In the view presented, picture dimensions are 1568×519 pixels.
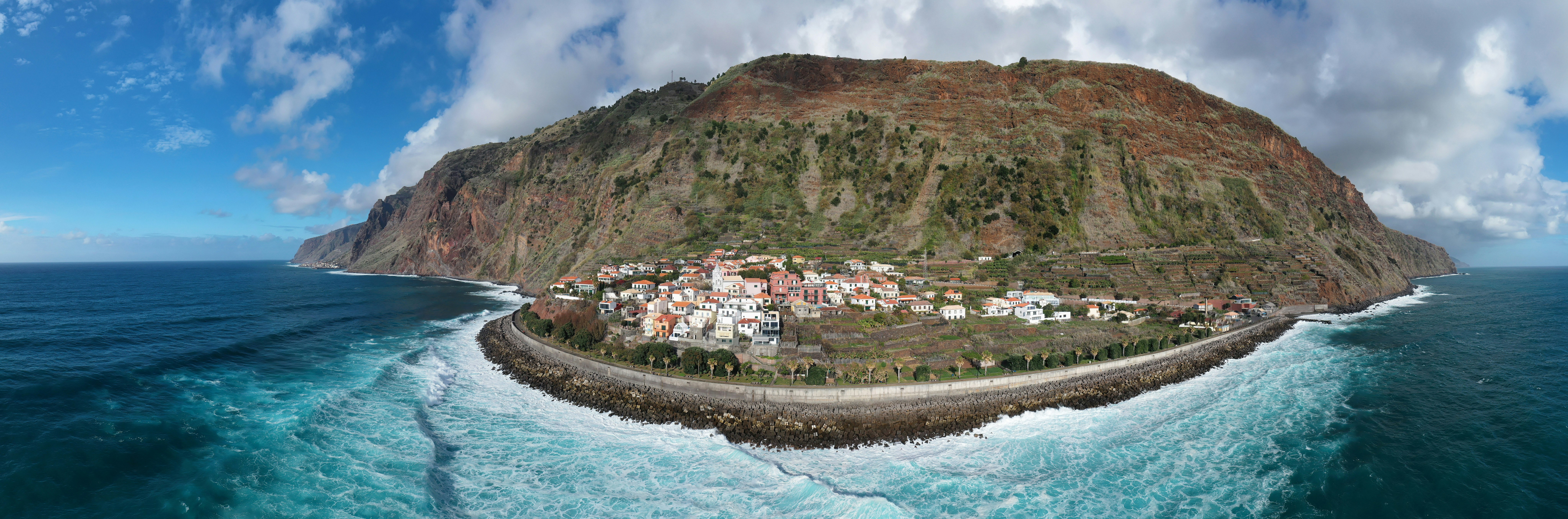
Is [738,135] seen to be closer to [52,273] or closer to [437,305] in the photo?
[437,305]

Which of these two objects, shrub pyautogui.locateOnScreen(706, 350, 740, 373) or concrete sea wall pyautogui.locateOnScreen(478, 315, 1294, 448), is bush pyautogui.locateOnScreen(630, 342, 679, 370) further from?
shrub pyautogui.locateOnScreen(706, 350, 740, 373)

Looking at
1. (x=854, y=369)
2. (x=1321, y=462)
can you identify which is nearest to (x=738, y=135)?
(x=854, y=369)

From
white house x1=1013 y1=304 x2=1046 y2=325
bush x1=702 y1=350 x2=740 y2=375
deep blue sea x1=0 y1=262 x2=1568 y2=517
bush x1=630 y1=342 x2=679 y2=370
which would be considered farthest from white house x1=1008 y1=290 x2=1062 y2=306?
bush x1=630 y1=342 x2=679 y2=370

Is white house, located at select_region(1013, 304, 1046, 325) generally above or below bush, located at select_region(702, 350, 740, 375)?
above

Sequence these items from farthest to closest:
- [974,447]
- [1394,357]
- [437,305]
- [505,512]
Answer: [437,305], [1394,357], [974,447], [505,512]

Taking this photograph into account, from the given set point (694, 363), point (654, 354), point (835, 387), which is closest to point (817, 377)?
point (835, 387)

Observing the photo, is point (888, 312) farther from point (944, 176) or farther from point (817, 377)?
point (944, 176)
